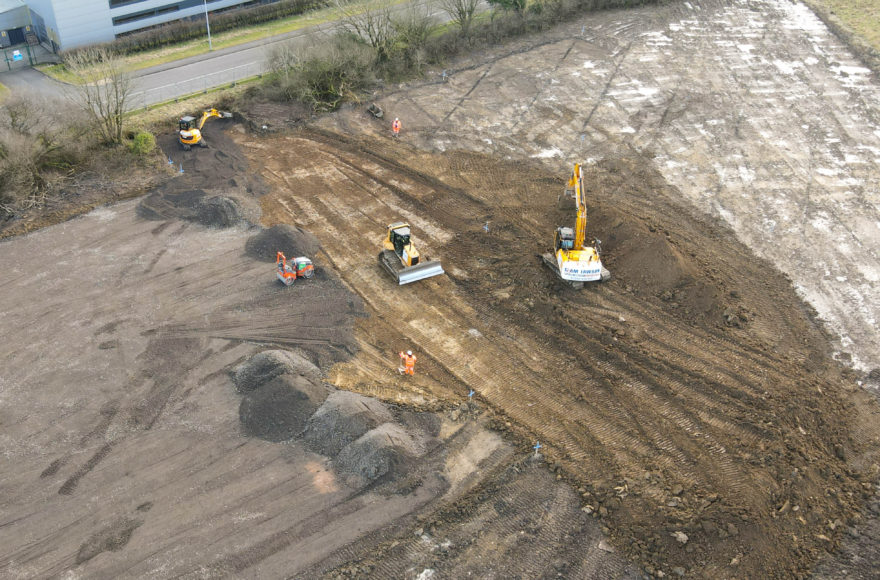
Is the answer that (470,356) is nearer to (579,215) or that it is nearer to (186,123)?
(579,215)

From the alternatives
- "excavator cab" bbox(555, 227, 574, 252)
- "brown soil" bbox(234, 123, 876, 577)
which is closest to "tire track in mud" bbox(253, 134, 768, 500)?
"brown soil" bbox(234, 123, 876, 577)

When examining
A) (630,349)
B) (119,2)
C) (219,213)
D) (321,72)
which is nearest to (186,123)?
(219,213)

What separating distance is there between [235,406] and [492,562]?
8.21 metres

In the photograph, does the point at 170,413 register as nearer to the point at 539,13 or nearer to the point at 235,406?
the point at 235,406

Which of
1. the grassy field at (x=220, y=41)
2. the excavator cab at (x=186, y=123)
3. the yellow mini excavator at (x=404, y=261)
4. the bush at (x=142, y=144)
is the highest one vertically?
the grassy field at (x=220, y=41)

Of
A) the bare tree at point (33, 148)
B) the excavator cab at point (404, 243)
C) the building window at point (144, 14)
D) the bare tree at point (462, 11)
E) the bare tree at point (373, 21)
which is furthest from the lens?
the building window at point (144, 14)

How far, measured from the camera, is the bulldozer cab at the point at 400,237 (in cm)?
2333

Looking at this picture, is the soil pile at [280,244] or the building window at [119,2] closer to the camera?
the soil pile at [280,244]

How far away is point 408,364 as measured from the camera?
66.0 feet

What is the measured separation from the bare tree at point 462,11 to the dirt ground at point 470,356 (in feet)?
26.7

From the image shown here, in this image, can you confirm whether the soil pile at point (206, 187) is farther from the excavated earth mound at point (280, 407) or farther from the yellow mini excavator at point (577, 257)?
the yellow mini excavator at point (577, 257)

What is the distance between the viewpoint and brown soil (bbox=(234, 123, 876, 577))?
16484 mm

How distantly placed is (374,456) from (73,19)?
3437 centimetres

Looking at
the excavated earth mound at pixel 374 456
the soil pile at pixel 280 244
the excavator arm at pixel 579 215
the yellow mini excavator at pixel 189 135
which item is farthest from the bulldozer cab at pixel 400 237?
the yellow mini excavator at pixel 189 135
